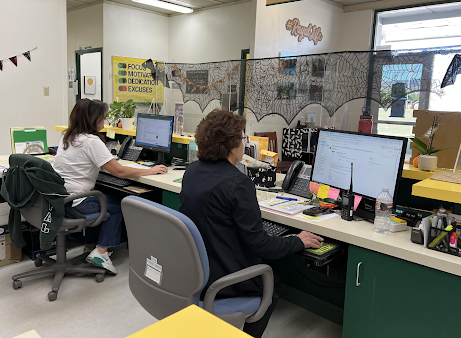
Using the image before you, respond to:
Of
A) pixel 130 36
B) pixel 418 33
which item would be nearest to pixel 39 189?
pixel 130 36

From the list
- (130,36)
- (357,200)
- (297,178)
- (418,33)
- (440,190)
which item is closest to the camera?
(440,190)

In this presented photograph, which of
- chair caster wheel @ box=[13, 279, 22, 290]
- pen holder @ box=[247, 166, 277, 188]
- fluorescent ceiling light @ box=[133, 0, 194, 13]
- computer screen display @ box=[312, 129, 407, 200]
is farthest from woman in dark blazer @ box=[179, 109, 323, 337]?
fluorescent ceiling light @ box=[133, 0, 194, 13]

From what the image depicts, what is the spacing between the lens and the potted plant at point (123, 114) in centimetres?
408

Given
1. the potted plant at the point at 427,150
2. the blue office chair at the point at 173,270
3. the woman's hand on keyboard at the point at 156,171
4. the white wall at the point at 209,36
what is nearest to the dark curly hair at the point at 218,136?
the blue office chair at the point at 173,270

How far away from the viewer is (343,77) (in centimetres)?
416

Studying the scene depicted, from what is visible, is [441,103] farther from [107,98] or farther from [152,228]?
[107,98]

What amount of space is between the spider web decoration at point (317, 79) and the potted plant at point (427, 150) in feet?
4.41

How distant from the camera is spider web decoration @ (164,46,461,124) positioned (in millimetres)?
3611

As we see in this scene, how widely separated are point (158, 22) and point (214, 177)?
6.71 m

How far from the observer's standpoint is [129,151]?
3809 millimetres

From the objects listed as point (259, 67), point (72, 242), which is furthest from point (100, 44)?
point (72, 242)

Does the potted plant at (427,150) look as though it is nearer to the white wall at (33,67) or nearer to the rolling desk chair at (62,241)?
the rolling desk chair at (62,241)

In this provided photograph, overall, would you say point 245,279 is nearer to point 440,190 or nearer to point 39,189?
point 440,190

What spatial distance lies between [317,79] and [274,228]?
2.75 m
